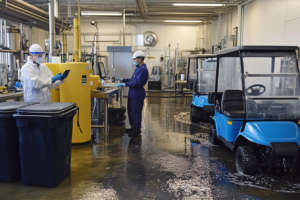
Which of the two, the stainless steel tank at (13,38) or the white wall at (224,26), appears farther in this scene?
the white wall at (224,26)

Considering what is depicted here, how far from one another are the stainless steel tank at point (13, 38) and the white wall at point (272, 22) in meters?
7.70

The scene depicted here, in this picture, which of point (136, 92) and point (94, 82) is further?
point (94, 82)

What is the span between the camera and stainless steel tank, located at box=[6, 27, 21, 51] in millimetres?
8531

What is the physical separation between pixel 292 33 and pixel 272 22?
4.13 feet

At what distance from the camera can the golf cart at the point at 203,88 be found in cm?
580

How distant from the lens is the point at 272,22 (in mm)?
8055

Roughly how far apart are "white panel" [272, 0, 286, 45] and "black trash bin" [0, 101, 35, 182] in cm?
706

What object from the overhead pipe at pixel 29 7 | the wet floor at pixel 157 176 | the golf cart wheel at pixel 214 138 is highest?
the overhead pipe at pixel 29 7

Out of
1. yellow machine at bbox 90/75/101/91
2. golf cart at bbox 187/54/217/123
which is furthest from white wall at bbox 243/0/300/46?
yellow machine at bbox 90/75/101/91

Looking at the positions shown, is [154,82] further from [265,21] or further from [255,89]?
→ [255,89]

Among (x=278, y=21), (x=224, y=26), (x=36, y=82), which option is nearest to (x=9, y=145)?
(x=36, y=82)

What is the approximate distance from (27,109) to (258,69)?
2.67 metres

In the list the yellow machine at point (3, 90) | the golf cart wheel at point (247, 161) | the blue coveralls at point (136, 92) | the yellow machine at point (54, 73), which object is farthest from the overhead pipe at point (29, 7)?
the golf cart wheel at point (247, 161)

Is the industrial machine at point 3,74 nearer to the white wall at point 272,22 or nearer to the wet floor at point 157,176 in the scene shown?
the wet floor at point 157,176
